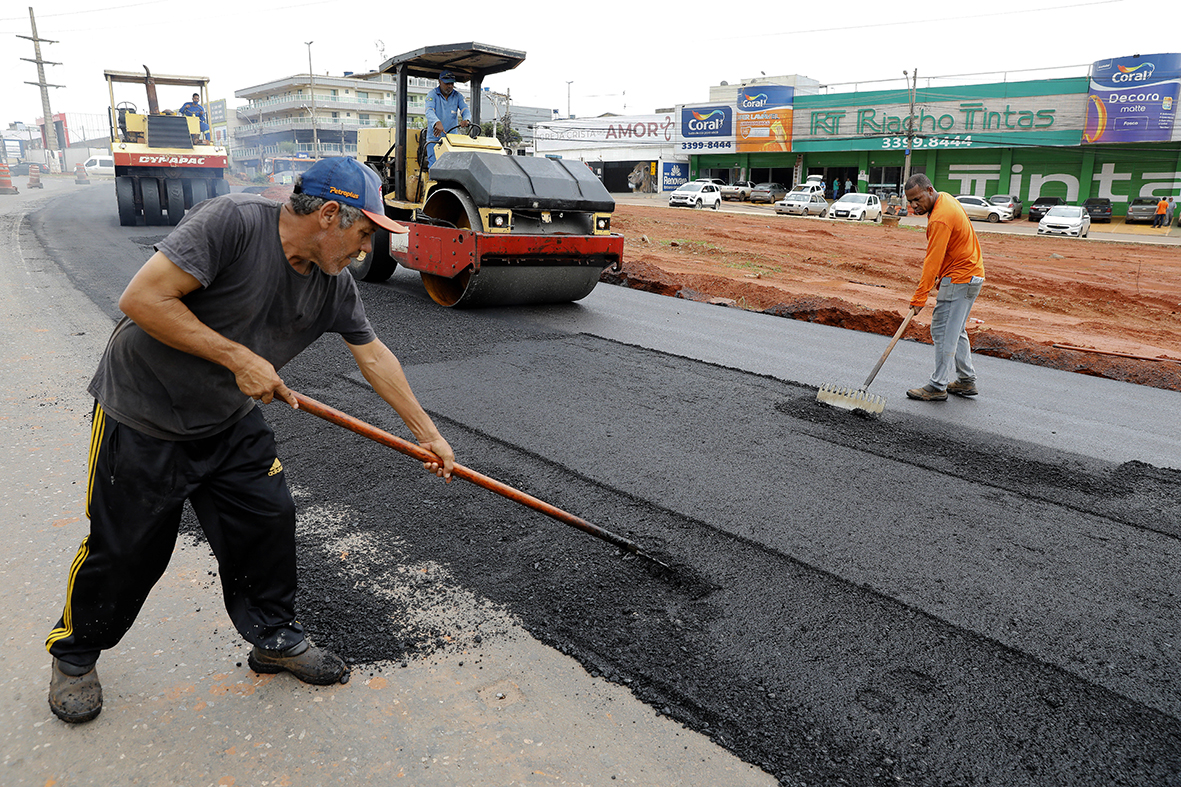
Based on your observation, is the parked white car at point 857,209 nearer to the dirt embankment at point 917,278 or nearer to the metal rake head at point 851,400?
the dirt embankment at point 917,278

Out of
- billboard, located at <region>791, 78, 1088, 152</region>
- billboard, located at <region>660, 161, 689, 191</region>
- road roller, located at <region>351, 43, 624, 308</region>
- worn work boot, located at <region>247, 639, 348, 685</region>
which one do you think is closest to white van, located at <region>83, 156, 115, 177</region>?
billboard, located at <region>660, 161, 689, 191</region>

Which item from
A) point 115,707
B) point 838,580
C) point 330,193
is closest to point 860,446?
point 838,580

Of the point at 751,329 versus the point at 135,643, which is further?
the point at 751,329

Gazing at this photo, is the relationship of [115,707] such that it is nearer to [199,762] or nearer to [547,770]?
[199,762]

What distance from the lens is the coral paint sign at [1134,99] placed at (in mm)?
31203

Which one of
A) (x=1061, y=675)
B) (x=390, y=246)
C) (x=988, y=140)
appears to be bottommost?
(x=1061, y=675)

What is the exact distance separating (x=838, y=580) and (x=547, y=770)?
155cm

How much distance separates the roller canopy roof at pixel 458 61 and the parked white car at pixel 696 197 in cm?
2491

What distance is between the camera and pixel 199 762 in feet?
6.82

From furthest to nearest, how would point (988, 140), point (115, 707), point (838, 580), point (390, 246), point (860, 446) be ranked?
point (988, 140) → point (390, 246) → point (860, 446) → point (838, 580) → point (115, 707)

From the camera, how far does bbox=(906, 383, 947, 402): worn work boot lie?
5914mm

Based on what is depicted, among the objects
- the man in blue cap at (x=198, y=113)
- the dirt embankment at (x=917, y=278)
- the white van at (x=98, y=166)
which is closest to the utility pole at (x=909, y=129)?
the dirt embankment at (x=917, y=278)

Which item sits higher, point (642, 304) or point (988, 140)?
point (988, 140)

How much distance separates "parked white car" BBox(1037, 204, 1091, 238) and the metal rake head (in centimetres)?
2422
